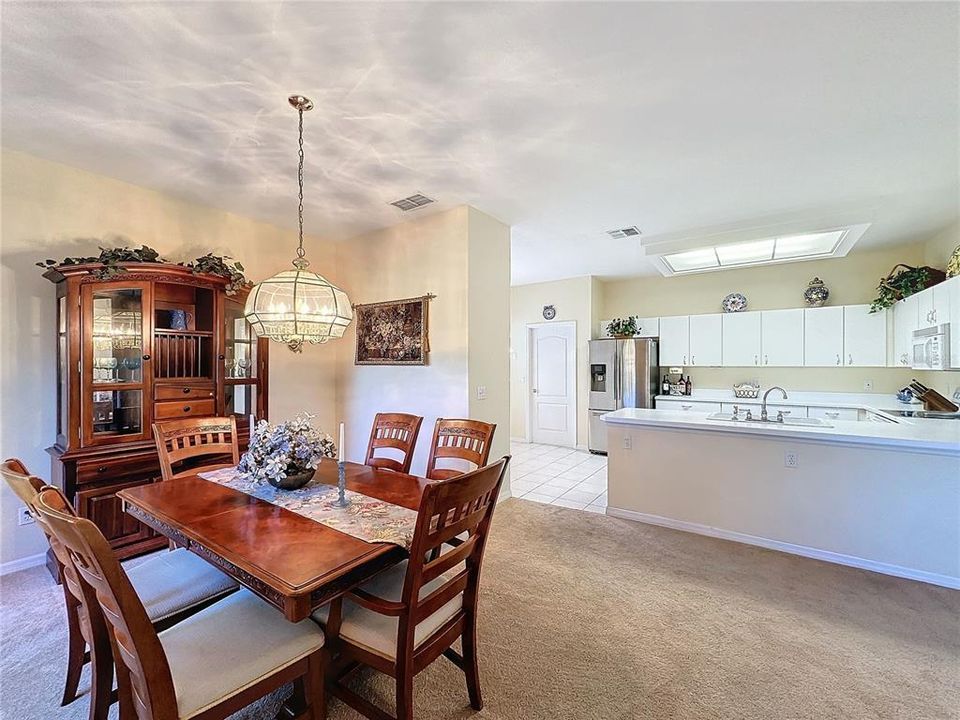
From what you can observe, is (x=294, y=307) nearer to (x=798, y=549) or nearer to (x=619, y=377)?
(x=798, y=549)

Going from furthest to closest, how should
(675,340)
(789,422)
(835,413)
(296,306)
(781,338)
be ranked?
Result: (675,340) < (781,338) < (835,413) < (789,422) < (296,306)

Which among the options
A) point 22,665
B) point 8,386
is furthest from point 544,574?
point 8,386

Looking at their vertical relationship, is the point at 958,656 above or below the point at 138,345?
below

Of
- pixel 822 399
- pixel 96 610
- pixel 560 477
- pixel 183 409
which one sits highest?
pixel 183 409

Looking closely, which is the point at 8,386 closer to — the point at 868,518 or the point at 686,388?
the point at 868,518

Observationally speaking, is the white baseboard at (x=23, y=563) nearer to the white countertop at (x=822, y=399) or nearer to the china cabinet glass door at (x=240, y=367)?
the china cabinet glass door at (x=240, y=367)

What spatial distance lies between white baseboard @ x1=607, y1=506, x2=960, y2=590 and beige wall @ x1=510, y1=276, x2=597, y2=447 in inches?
120

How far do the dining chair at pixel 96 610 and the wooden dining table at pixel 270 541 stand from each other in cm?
19

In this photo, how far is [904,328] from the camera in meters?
4.38

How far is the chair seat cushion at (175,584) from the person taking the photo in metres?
1.63

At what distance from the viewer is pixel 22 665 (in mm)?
1917

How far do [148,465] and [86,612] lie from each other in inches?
71.2

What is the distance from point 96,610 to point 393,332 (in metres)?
3.01

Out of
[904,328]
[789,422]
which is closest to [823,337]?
[904,328]
